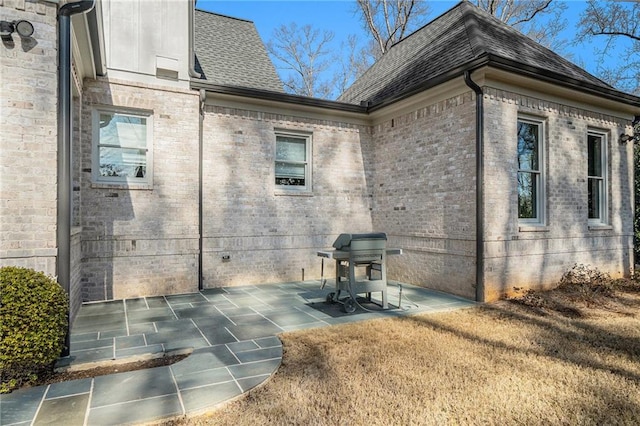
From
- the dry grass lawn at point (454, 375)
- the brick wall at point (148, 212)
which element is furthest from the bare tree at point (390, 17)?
the dry grass lawn at point (454, 375)

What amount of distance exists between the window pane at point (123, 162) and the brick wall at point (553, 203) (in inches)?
239

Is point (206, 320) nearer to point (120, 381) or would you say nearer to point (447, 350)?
point (120, 381)

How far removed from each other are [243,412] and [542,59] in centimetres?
864

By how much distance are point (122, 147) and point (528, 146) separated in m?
7.52

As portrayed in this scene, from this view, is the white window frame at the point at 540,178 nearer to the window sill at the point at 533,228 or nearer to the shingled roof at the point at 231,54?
the window sill at the point at 533,228

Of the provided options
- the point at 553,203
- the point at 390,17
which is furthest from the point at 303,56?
the point at 553,203

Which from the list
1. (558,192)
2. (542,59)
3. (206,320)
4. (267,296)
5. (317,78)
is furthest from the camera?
(317,78)

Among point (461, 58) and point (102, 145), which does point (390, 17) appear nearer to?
point (461, 58)

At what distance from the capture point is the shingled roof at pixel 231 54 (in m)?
8.96

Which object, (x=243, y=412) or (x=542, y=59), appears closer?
(x=243, y=412)

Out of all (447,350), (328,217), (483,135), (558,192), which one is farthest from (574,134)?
(447,350)

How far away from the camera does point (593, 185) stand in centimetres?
812

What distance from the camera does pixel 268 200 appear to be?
7941mm

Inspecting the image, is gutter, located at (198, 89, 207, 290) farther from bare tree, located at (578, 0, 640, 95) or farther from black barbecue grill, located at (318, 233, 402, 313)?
bare tree, located at (578, 0, 640, 95)
